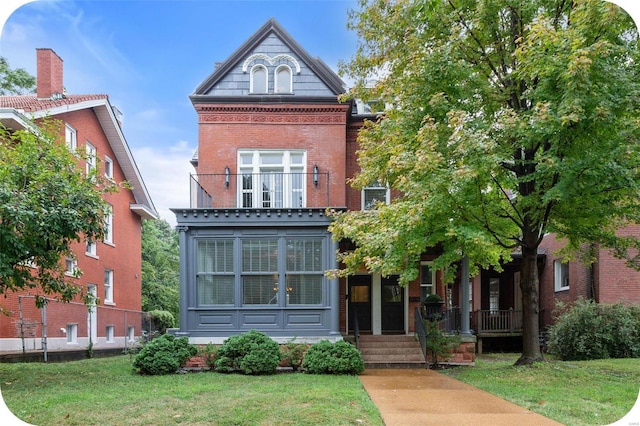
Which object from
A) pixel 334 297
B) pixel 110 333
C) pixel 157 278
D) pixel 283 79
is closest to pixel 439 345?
pixel 334 297

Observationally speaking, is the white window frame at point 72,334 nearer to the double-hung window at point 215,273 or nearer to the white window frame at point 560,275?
the double-hung window at point 215,273

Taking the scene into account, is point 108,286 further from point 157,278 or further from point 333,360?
point 157,278

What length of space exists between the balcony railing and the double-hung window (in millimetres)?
1705

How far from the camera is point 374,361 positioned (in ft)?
41.3

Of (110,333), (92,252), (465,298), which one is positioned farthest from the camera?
(110,333)

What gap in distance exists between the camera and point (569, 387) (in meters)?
9.04

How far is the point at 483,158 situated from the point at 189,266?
25.9ft

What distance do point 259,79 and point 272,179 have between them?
3.01 metres

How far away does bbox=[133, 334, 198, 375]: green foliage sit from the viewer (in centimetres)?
1115

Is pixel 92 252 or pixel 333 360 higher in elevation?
pixel 92 252

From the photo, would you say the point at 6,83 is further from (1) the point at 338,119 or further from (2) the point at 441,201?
(2) the point at 441,201

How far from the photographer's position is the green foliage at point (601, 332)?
45.5 feet

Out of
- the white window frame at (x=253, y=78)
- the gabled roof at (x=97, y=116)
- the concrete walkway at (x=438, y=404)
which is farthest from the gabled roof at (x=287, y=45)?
the concrete walkway at (x=438, y=404)

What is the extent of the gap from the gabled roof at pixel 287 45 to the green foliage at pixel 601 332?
970 centimetres
